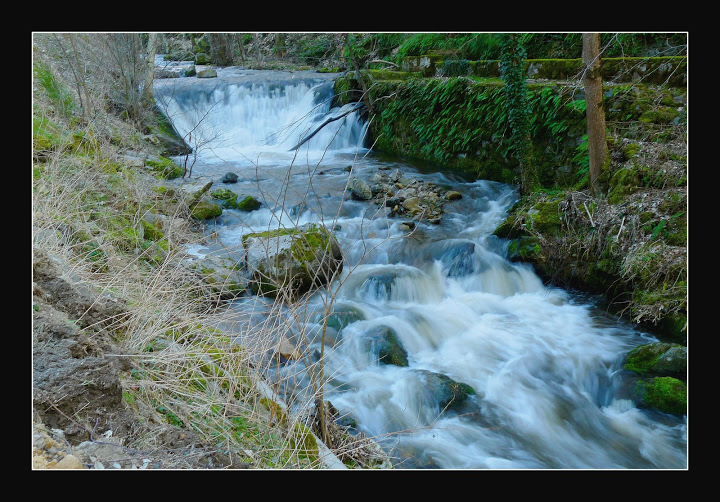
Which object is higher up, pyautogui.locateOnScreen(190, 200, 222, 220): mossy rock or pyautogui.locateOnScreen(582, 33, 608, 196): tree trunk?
pyautogui.locateOnScreen(582, 33, 608, 196): tree trunk

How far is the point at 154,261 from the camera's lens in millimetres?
5070

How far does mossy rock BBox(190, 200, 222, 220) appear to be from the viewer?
300 inches

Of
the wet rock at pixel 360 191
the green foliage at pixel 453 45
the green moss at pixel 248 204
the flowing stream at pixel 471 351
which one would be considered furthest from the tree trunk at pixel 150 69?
the wet rock at pixel 360 191

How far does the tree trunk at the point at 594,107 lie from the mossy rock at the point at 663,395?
2.76m

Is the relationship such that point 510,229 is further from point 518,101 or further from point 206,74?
point 206,74

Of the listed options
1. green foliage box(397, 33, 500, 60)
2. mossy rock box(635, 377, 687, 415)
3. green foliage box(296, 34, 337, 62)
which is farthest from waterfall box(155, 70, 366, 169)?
mossy rock box(635, 377, 687, 415)

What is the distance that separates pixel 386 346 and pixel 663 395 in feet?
8.22

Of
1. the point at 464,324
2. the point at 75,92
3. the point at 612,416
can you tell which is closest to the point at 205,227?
the point at 75,92

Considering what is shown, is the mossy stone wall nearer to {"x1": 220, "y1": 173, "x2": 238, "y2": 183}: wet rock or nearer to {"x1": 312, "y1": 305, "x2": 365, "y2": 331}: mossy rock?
{"x1": 220, "y1": 173, "x2": 238, "y2": 183}: wet rock

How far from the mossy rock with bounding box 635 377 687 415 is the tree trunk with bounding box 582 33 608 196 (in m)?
2.76

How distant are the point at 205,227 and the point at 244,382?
15.5 ft

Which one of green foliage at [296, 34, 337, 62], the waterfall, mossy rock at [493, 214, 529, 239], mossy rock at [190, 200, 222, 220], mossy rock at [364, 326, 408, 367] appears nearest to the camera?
mossy rock at [364, 326, 408, 367]

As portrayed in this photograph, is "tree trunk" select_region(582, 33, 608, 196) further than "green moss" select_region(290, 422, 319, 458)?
Yes

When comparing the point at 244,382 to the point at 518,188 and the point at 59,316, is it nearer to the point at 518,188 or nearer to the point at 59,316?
the point at 59,316
